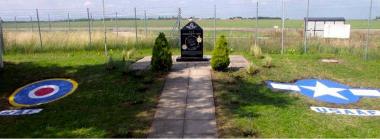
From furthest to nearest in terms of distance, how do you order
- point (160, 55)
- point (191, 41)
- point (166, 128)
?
point (191, 41)
point (160, 55)
point (166, 128)

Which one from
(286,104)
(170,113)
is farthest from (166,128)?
(286,104)

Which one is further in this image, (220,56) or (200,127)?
(220,56)

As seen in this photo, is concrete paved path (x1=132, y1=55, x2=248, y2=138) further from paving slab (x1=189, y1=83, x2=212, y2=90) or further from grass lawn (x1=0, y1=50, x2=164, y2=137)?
grass lawn (x1=0, y1=50, x2=164, y2=137)

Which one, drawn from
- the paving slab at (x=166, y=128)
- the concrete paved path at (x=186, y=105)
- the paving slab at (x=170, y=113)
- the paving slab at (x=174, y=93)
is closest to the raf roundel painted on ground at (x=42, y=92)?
the concrete paved path at (x=186, y=105)

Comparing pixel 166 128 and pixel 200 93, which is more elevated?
pixel 200 93

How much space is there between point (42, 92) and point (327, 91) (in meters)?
7.75

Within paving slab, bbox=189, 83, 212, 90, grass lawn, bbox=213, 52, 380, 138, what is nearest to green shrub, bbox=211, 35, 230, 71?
grass lawn, bbox=213, 52, 380, 138

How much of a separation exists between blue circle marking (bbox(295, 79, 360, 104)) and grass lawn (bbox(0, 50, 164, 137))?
4001mm

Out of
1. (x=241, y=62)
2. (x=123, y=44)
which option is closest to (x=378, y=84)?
(x=241, y=62)

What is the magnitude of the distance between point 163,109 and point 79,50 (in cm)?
1228

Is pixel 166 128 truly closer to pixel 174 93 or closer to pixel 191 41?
pixel 174 93

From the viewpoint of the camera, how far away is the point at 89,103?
→ 9.09 meters

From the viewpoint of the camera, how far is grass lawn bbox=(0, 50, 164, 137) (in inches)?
285

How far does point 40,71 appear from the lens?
12.7 m
